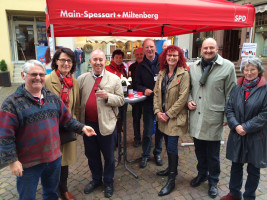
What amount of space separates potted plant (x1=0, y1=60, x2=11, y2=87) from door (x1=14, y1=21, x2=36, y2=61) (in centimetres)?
187

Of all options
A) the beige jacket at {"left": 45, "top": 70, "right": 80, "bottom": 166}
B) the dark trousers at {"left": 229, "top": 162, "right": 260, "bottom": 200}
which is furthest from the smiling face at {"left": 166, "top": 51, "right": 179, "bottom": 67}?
the dark trousers at {"left": 229, "top": 162, "right": 260, "bottom": 200}

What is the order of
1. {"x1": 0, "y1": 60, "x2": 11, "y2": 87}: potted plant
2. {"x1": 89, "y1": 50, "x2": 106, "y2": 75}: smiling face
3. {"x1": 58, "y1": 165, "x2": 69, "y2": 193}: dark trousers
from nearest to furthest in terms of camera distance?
{"x1": 89, "y1": 50, "x2": 106, "y2": 75}: smiling face → {"x1": 58, "y1": 165, "x2": 69, "y2": 193}: dark trousers → {"x1": 0, "y1": 60, "x2": 11, "y2": 87}: potted plant

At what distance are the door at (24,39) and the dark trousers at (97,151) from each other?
11832 millimetres

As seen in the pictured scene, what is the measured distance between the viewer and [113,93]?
2730 mm

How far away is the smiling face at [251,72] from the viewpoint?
7.64 feet

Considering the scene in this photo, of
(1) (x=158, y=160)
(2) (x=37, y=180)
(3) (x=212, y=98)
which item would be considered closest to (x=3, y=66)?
(1) (x=158, y=160)

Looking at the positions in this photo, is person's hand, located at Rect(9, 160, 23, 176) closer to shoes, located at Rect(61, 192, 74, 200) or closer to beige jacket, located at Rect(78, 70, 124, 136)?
beige jacket, located at Rect(78, 70, 124, 136)

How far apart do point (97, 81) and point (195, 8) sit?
1968 millimetres

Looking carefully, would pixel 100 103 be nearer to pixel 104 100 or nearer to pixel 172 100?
pixel 104 100

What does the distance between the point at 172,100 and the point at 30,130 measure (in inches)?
70.5

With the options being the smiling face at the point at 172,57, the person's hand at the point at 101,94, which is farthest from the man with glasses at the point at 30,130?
the smiling face at the point at 172,57

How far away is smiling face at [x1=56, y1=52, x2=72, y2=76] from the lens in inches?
95.7

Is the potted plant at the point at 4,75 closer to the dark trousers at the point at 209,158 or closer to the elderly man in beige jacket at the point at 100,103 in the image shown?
the elderly man in beige jacket at the point at 100,103

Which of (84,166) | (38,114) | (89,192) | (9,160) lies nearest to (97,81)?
(38,114)
